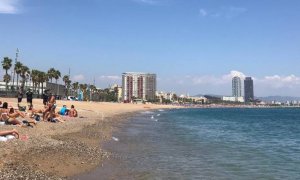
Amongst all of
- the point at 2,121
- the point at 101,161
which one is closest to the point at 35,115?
the point at 2,121

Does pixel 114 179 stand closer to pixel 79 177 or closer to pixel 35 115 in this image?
pixel 79 177

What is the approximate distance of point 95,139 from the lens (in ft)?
80.3

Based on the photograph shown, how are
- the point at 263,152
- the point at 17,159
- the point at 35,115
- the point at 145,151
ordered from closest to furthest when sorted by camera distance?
the point at 17,159 → the point at 145,151 → the point at 263,152 → the point at 35,115

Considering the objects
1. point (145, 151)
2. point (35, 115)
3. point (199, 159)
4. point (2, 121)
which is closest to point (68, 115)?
point (35, 115)

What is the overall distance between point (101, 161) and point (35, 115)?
47.7 ft

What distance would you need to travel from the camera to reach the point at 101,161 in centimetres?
1661

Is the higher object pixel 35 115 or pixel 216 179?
pixel 35 115

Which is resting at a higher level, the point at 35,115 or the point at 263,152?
the point at 35,115

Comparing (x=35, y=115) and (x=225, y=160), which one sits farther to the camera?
(x=35, y=115)

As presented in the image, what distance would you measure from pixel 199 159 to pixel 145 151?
135 inches

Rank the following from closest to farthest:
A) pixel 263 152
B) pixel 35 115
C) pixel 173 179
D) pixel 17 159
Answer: pixel 17 159, pixel 173 179, pixel 263 152, pixel 35 115

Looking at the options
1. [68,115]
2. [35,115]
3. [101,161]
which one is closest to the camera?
[101,161]

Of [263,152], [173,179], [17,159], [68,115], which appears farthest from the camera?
[68,115]

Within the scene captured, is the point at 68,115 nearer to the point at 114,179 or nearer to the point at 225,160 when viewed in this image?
the point at 225,160
